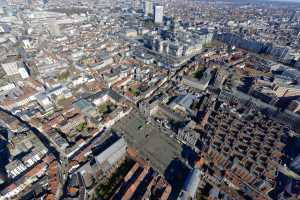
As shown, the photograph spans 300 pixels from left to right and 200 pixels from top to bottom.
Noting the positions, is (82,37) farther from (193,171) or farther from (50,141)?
(193,171)

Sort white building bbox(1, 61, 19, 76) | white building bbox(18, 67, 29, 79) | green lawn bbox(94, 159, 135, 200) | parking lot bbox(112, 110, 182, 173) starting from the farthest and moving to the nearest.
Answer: white building bbox(1, 61, 19, 76), white building bbox(18, 67, 29, 79), parking lot bbox(112, 110, 182, 173), green lawn bbox(94, 159, 135, 200)

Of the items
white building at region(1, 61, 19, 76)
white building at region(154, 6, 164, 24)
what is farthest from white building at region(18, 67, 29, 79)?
white building at region(154, 6, 164, 24)

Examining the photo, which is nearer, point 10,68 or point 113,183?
point 113,183

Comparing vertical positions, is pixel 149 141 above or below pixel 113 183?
above

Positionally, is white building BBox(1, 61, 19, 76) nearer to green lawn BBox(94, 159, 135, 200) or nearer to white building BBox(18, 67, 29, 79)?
white building BBox(18, 67, 29, 79)

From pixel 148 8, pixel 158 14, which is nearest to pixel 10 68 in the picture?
pixel 158 14

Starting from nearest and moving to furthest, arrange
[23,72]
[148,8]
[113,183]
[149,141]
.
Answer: [113,183], [149,141], [23,72], [148,8]

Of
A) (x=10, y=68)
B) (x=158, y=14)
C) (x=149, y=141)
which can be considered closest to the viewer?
(x=149, y=141)

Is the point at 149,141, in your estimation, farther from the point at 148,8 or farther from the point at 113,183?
the point at 148,8

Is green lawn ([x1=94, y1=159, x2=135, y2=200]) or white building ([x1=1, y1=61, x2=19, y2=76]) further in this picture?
white building ([x1=1, y1=61, x2=19, y2=76])

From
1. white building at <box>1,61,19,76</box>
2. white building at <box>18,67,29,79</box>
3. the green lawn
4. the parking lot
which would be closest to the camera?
the green lawn
